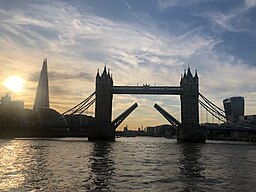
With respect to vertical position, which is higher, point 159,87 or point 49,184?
point 159,87

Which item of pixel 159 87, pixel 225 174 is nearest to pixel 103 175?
pixel 225 174

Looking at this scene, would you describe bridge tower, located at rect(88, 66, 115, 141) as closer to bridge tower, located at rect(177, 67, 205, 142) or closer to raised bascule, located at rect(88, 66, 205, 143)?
raised bascule, located at rect(88, 66, 205, 143)

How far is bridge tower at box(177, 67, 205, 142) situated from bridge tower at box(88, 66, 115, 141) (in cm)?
1901

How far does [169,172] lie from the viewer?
71.9 ft

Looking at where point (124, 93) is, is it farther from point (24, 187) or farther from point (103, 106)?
point (24, 187)

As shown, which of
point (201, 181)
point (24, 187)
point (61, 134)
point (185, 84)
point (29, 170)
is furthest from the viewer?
point (61, 134)

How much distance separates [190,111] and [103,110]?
23.9 metres

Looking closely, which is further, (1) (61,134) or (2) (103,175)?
(1) (61,134)

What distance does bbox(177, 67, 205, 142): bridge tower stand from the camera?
278ft

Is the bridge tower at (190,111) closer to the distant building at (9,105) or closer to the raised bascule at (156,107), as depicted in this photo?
the raised bascule at (156,107)

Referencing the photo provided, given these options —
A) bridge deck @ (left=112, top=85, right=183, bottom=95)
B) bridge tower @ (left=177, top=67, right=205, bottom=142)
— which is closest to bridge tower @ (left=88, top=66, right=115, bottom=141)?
bridge deck @ (left=112, top=85, right=183, bottom=95)

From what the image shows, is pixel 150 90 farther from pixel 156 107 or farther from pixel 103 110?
pixel 103 110

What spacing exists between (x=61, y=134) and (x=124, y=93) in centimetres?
5031

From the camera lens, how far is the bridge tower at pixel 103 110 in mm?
84375
